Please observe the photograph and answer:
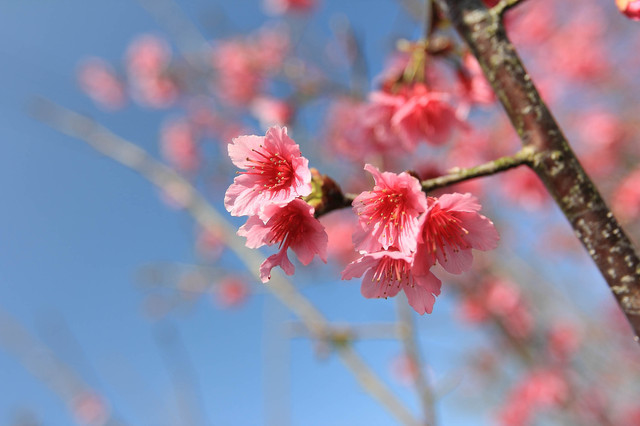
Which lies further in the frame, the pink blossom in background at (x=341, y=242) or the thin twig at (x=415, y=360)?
the pink blossom in background at (x=341, y=242)

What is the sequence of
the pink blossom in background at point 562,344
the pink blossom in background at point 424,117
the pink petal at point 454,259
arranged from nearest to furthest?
the pink petal at point 454,259, the pink blossom in background at point 424,117, the pink blossom in background at point 562,344

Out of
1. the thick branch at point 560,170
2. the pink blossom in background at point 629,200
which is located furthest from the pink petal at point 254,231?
the pink blossom in background at point 629,200

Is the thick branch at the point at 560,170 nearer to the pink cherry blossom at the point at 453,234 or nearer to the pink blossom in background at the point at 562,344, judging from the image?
the pink cherry blossom at the point at 453,234

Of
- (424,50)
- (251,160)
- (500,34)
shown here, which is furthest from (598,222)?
(424,50)

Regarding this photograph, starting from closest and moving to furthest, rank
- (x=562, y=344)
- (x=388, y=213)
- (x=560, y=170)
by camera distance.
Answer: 1. (x=560, y=170)
2. (x=388, y=213)
3. (x=562, y=344)

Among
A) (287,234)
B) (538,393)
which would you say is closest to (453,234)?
(287,234)

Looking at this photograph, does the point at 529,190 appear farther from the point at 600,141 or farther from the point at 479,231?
the point at 479,231
